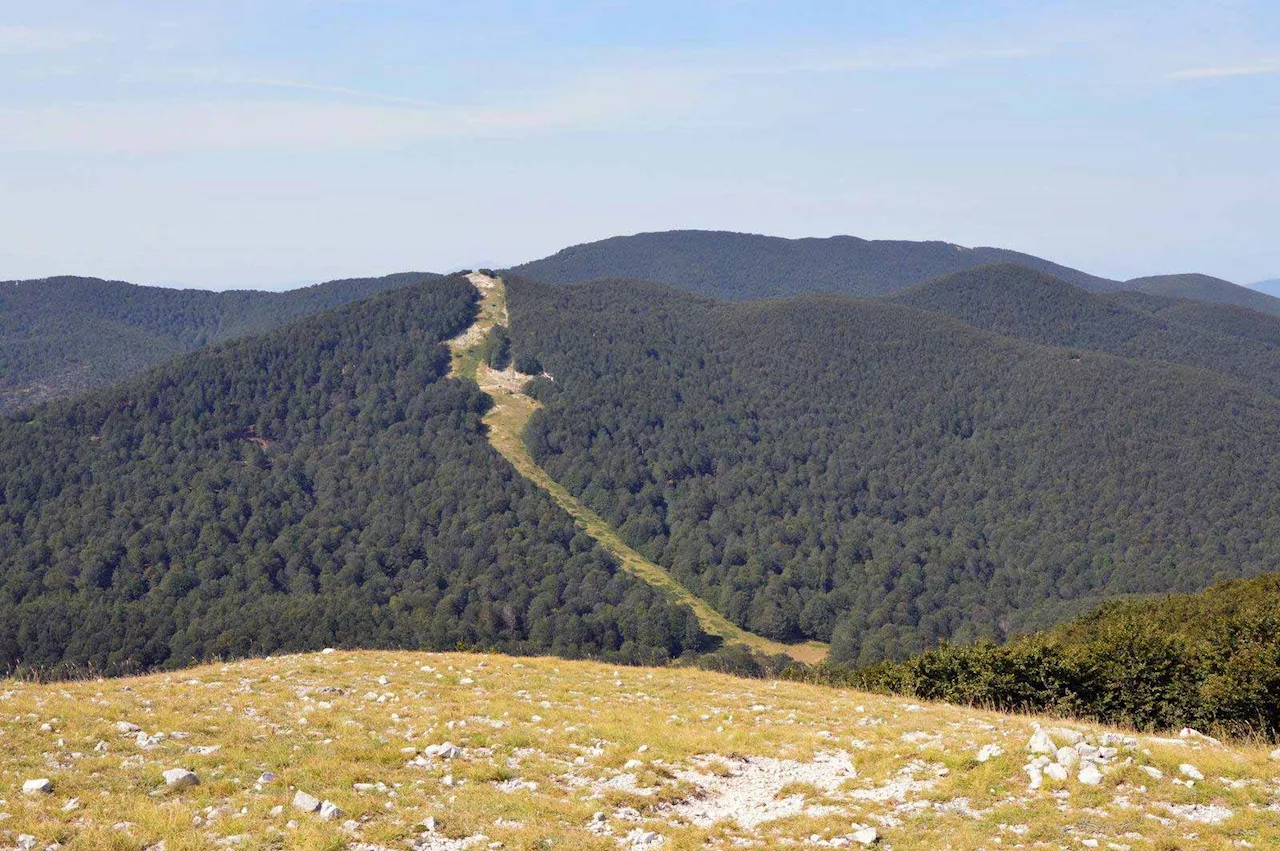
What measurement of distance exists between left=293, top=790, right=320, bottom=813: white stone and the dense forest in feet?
62.7

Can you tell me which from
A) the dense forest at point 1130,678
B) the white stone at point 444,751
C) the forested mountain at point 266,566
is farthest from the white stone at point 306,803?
the forested mountain at point 266,566

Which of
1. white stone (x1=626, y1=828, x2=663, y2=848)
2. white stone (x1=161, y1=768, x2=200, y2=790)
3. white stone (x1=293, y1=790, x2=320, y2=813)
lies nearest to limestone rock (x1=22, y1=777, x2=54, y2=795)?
white stone (x1=161, y1=768, x2=200, y2=790)

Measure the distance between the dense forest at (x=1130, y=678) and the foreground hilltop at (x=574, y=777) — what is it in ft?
10.5

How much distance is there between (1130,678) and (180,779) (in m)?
22.8

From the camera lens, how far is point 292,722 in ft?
65.0

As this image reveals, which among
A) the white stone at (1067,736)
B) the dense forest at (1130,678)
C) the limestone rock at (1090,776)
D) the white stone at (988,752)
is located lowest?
the dense forest at (1130,678)

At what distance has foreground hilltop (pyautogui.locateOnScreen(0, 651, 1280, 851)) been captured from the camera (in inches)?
544

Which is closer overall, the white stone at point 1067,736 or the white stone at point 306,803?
the white stone at point 306,803

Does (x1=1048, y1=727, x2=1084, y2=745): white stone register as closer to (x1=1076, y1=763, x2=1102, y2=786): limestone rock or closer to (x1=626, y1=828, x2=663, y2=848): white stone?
(x1=1076, y1=763, x2=1102, y2=786): limestone rock

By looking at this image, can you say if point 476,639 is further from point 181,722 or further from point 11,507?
point 181,722

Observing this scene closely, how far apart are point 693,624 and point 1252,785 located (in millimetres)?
142149

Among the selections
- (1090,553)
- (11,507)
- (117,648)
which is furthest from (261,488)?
(1090,553)

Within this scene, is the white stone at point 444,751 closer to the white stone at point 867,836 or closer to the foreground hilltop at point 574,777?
the foreground hilltop at point 574,777

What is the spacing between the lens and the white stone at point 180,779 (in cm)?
1519
